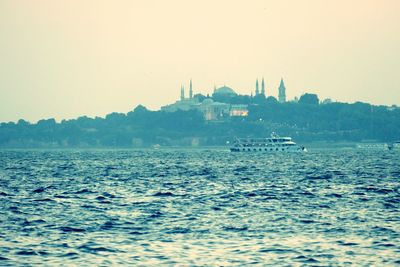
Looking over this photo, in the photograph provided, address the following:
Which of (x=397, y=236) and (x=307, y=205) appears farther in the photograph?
(x=307, y=205)

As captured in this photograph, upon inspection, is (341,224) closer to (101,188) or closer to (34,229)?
(34,229)

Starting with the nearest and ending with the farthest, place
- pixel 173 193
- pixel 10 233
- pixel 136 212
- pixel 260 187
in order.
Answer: pixel 10 233
pixel 136 212
pixel 173 193
pixel 260 187

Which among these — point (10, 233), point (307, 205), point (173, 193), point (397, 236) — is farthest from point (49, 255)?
point (173, 193)

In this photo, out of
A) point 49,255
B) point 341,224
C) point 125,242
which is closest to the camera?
point 49,255

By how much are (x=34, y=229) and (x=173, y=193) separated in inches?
856

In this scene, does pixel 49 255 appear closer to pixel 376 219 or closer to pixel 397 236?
Result: pixel 397 236

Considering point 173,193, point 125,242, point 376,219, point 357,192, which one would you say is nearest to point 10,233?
point 125,242

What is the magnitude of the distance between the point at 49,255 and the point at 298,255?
27.1 ft

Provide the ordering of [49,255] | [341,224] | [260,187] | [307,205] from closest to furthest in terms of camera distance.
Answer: [49,255], [341,224], [307,205], [260,187]

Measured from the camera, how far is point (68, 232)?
3412 centimetres

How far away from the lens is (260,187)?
207 feet

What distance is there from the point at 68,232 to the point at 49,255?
5443 mm

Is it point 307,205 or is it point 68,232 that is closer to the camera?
point 68,232

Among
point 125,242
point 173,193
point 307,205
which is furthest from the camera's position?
point 173,193
